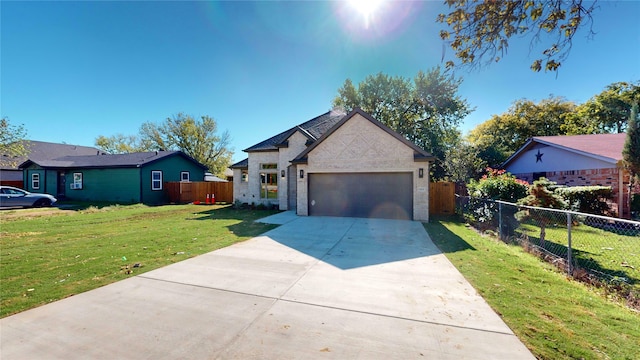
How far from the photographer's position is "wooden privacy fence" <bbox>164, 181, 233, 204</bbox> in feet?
66.5

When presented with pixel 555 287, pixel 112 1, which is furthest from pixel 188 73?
pixel 555 287

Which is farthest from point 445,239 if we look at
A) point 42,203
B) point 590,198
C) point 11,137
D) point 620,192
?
point 11,137

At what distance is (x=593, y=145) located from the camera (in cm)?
1429

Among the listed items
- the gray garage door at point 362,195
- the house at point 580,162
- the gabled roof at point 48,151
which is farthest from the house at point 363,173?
the gabled roof at point 48,151

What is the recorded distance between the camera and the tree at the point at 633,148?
10.1m

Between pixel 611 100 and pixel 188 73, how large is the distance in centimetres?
3735

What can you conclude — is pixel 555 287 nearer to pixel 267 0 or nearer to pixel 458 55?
pixel 458 55

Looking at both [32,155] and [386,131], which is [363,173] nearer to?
[386,131]

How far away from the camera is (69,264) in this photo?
532 centimetres

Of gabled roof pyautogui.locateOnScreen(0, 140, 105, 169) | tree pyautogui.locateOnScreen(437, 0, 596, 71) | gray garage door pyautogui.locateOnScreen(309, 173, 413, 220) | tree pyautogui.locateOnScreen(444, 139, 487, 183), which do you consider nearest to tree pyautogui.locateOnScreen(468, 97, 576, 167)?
tree pyautogui.locateOnScreen(444, 139, 487, 183)

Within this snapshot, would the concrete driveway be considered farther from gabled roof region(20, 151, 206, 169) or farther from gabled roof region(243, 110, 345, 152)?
gabled roof region(20, 151, 206, 169)

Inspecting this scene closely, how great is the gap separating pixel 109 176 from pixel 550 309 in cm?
2700

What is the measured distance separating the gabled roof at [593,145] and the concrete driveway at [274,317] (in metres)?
14.0

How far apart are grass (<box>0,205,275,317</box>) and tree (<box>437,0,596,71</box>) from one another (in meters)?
7.64
